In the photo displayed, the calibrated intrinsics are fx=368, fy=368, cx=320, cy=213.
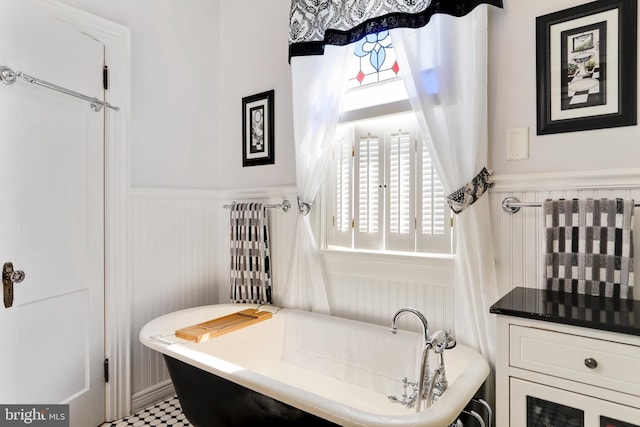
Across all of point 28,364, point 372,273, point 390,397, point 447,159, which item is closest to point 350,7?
point 447,159

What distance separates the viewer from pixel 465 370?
1.35 meters

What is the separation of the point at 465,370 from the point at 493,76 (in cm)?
124

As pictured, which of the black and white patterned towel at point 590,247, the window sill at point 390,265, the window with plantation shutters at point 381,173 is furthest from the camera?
the window with plantation shutters at point 381,173

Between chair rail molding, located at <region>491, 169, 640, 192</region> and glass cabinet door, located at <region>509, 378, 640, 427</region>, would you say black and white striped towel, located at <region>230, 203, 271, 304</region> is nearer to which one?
chair rail molding, located at <region>491, 169, 640, 192</region>

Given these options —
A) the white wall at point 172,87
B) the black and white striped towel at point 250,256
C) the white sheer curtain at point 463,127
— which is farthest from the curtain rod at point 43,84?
the white sheer curtain at point 463,127

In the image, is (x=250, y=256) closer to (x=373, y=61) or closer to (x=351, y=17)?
(x=373, y=61)

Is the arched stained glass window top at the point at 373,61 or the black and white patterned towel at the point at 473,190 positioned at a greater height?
the arched stained glass window top at the point at 373,61

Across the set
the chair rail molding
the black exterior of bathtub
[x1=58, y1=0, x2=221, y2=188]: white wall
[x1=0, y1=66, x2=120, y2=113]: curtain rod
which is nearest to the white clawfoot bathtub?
the black exterior of bathtub

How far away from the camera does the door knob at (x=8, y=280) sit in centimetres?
156

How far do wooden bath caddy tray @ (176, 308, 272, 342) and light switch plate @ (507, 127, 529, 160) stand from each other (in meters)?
1.50

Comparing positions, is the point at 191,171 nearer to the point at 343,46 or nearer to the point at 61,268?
the point at 61,268

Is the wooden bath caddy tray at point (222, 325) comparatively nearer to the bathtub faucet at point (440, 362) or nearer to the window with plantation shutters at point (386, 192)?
the window with plantation shutters at point (386, 192)

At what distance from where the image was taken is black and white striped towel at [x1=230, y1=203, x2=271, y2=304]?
236 centimetres

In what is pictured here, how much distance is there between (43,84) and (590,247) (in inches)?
93.9
